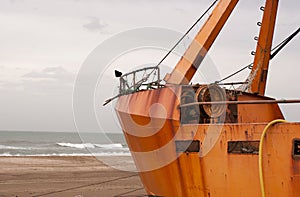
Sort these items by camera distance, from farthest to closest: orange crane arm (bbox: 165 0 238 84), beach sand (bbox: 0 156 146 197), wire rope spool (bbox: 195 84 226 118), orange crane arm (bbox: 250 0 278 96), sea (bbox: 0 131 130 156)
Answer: sea (bbox: 0 131 130 156) < beach sand (bbox: 0 156 146 197) < orange crane arm (bbox: 250 0 278 96) < orange crane arm (bbox: 165 0 238 84) < wire rope spool (bbox: 195 84 226 118)

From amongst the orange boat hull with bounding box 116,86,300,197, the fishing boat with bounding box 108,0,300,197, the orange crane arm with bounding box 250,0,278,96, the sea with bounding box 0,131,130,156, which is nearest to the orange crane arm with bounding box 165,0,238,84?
the fishing boat with bounding box 108,0,300,197

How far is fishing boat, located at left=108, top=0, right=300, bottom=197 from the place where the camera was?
18.2ft

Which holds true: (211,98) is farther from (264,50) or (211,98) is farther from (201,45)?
(264,50)

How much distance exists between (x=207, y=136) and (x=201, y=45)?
9.25ft

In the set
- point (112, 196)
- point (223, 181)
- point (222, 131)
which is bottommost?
point (112, 196)

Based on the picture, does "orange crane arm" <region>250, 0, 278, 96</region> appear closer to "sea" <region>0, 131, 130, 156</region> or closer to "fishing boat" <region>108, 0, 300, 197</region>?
"fishing boat" <region>108, 0, 300, 197</region>

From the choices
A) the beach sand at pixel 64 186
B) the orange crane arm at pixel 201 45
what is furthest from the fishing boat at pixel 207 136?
the beach sand at pixel 64 186

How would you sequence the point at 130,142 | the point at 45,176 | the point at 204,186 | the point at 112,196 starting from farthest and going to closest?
the point at 45,176
the point at 112,196
the point at 130,142
the point at 204,186

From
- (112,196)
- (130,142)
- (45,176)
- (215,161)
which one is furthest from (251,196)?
(45,176)

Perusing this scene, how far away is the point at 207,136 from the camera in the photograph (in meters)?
6.16

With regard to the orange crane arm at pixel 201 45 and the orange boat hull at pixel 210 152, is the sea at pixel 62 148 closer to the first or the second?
the orange crane arm at pixel 201 45

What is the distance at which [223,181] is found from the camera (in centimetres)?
596

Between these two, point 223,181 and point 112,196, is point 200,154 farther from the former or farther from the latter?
point 112,196

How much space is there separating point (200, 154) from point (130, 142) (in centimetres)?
315
